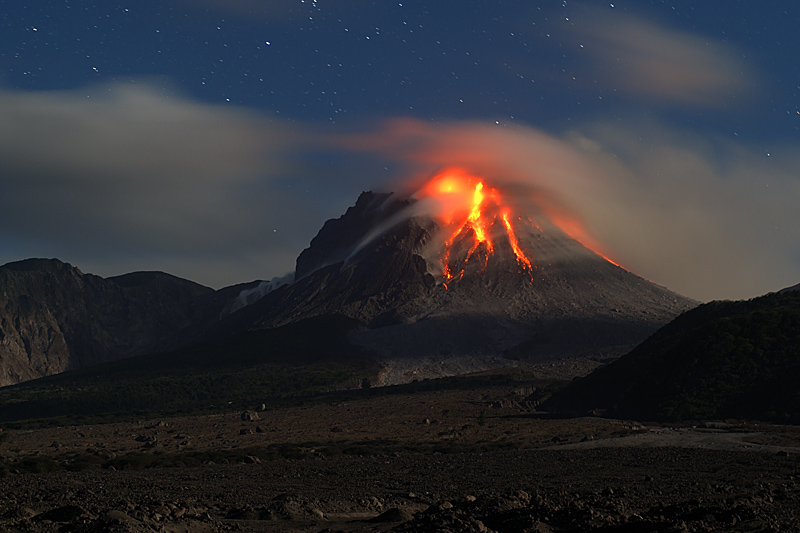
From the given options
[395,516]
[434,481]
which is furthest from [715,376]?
[395,516]

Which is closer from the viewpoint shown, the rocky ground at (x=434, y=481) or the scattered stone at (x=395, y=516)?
the rocky ground at (x=434, y=481)

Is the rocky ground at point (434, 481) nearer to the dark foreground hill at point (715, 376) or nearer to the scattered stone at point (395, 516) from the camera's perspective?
the scattered stone at point (395, 516)

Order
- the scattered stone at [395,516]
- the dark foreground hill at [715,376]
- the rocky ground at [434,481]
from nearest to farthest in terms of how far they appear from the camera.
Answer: the rocky ground at [434,481] < the scattered stone at [395,516] < the dark foreground hill at [715,376]

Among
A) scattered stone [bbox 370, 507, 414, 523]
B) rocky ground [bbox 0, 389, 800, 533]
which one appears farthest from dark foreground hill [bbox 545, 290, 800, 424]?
scattered stone [bbox 370, 507, 414, 523]

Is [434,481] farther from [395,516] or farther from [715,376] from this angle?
[715,376]

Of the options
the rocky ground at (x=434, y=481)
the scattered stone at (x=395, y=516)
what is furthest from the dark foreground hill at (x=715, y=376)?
the scattered stone at (x=395, y=516)

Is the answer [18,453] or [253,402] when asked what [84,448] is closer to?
[18,453]
